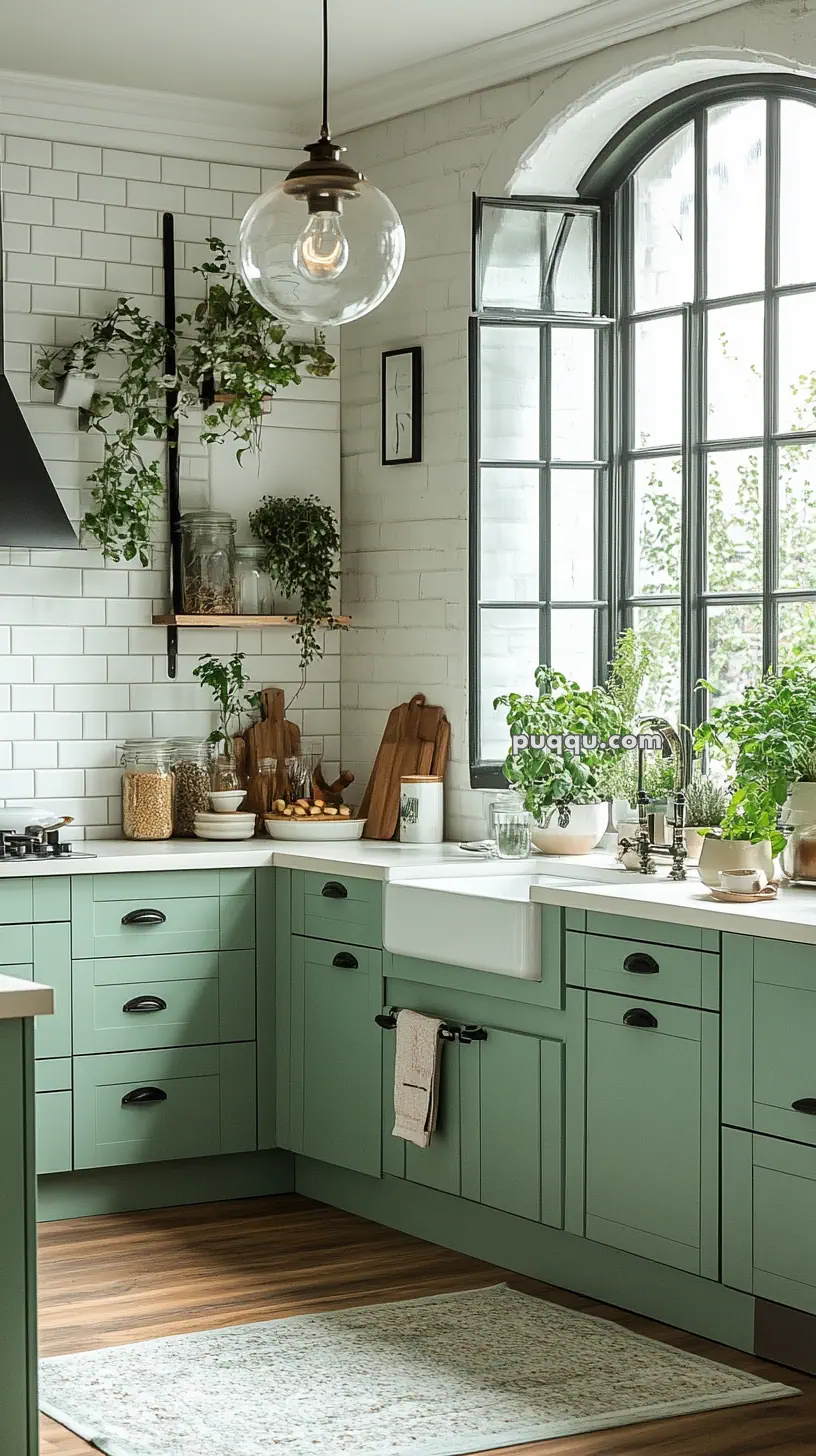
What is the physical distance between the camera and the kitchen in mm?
4004

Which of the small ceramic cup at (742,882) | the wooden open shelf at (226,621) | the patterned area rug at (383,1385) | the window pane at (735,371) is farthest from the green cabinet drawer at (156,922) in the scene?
the window pane at (735,371)

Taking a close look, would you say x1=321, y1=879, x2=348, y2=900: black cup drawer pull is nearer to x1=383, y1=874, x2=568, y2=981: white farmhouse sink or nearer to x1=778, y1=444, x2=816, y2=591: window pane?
x1=383, y1=874, x2=568, y2=981: white farmhouse sink

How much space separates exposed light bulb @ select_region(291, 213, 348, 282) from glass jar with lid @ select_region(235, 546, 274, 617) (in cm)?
267

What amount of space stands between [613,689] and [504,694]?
360 mm

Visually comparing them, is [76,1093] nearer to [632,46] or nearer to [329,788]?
[329,788]

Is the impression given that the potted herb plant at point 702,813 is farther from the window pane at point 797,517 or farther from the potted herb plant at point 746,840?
the window pane at point 797,517

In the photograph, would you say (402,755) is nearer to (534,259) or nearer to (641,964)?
(534,259)

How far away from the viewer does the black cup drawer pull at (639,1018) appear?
158 inches

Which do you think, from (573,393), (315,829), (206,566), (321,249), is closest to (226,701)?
(206,566)

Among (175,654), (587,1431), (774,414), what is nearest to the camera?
(587,1431)

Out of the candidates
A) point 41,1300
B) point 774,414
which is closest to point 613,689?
point 774,414

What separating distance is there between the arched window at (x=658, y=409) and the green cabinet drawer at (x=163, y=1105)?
1144 millimetres

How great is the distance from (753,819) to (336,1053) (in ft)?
4.73

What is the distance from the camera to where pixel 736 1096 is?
3791 millimetres
